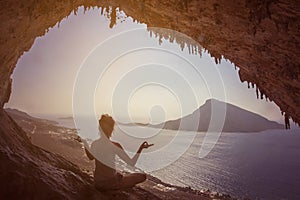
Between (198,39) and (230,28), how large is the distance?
1.75 meters

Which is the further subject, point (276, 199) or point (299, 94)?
point (276, 199)

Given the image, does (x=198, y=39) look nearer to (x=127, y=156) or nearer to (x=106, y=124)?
(x=106, y=124)

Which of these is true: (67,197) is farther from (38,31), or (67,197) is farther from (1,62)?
(38,31)

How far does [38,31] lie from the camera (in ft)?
27.5

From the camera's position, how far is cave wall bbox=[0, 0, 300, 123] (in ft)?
15.1

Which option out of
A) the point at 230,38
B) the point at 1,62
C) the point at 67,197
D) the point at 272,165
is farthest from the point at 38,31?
the point at 272,165

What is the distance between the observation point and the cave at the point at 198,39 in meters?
4.50

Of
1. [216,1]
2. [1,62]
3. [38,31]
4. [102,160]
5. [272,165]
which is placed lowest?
[272,165]

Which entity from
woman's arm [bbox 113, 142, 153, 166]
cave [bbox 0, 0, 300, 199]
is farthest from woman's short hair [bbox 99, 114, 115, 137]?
cave [bbox 0, 0, 300, 199]

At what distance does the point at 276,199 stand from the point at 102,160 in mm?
37740

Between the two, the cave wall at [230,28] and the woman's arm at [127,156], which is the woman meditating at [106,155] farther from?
the cave wall at [230,28]

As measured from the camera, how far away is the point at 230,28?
5.63 meters

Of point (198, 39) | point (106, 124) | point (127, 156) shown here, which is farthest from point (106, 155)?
point (198, 39)

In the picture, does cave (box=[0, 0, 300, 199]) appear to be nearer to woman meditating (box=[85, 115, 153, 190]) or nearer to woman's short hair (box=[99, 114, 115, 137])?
woman meditating (box=[85, 115, 153, 190])
